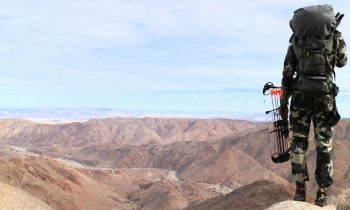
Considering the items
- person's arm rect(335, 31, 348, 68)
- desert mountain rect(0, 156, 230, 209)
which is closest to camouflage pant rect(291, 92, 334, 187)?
person's arm rect(335, 31, 348, 68)

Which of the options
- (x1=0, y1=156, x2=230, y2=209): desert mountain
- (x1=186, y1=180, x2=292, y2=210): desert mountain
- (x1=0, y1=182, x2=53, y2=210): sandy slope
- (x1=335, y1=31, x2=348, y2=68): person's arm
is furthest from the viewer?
(x1=0, y1=156, x2=230, y2=209): desert mountain

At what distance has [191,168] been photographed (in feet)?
264

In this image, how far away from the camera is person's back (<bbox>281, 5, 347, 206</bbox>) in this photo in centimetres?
606

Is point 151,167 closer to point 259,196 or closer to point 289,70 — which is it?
point 259,196

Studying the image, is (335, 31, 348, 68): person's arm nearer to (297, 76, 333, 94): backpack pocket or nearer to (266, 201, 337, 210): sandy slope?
(297, 76, 333, 94): backpack pocket

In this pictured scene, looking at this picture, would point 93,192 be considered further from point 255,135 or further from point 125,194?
point 255,135

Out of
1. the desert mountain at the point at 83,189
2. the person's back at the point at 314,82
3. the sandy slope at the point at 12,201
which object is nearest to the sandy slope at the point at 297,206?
the person's back at the point at 314,82

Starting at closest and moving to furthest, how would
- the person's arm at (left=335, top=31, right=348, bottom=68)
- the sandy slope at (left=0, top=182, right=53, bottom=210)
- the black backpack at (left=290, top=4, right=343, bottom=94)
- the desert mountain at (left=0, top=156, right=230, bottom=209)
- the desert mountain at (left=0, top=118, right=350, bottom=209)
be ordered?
1. the black backpack at (left=290, top=4, right=343, bottom=94)
2. the person's arm at (left=335, top=31, right=348, bottom=68)
3. the sandy slope at (left=0, top=182, right=53, bottom=210)
4. the desert mountain at (left=0, top=156, right=230, bottom=209)
5. the desert mountain at (left=0, top=118, right=350, bottom=209)

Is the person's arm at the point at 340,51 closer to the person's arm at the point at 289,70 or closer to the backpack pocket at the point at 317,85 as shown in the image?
the backpack pocket at the point at 317,85

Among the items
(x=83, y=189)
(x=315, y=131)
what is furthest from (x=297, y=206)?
(x=83, y=189)

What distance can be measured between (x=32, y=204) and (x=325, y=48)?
1570cm

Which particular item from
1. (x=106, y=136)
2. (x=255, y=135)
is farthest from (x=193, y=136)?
(x=255, y=135)

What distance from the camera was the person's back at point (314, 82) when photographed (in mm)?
6059

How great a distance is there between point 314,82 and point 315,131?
0.70 meters
